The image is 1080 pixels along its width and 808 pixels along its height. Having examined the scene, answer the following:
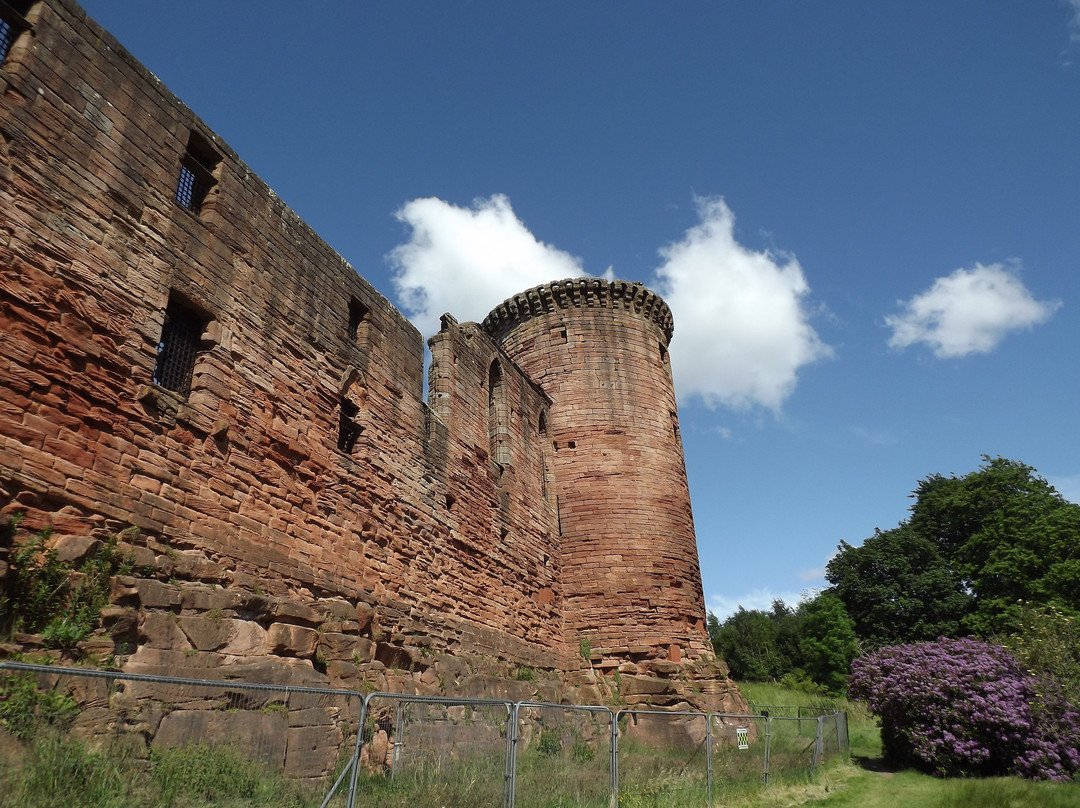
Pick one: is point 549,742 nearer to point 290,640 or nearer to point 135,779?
point 290,640

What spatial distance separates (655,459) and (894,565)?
2313 centimetres

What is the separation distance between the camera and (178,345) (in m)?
8.23

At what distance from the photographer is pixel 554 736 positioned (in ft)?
38.1

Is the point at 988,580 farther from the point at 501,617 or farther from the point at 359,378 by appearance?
the point at 359,378

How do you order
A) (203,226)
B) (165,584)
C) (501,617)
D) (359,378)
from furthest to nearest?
(501,617), (359,378), (203,226), (165,584)

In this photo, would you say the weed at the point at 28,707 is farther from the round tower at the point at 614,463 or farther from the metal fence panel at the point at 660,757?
the round tower at the point at 614,463

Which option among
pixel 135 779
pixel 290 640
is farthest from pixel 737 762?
pixel 135 779

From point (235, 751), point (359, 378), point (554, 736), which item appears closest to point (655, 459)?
point (554, 736)

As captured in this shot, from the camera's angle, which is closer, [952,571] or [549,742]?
[549,742]

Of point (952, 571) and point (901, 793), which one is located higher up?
point (952, 571)

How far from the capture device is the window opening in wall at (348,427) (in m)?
10.8

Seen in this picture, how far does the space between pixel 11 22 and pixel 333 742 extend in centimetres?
806

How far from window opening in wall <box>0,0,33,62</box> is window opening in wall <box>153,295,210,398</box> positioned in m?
2.78

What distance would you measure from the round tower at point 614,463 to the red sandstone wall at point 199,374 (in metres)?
3.64
